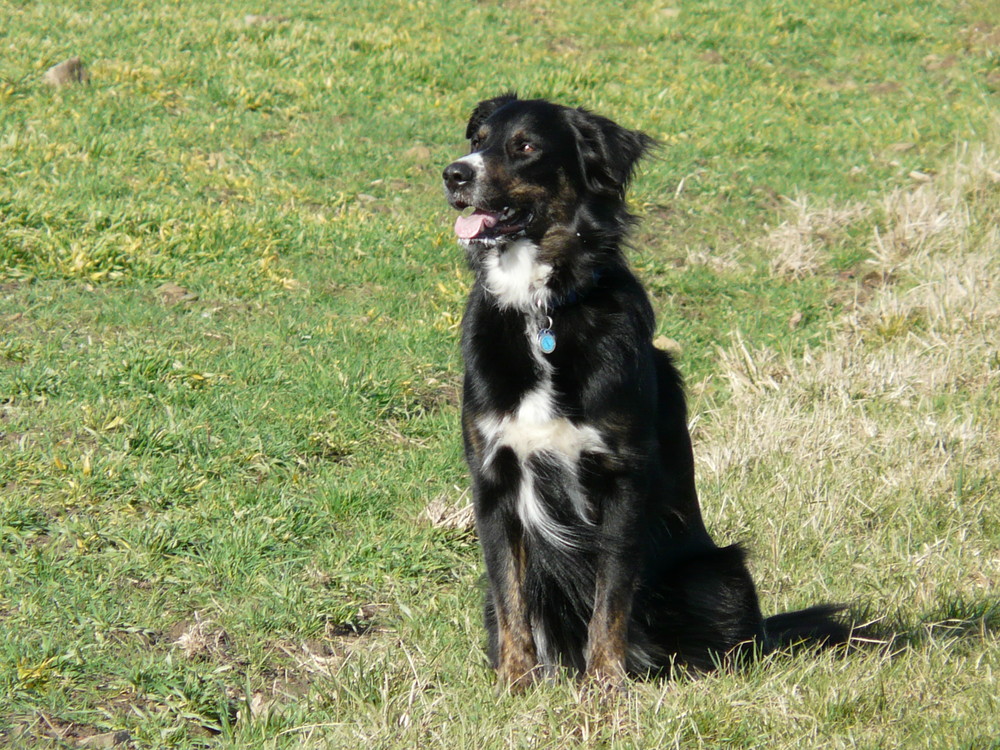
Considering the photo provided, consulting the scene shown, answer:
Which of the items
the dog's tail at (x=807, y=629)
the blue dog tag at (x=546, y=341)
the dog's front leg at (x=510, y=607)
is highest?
the blue dog tag at (x=546, y=341)

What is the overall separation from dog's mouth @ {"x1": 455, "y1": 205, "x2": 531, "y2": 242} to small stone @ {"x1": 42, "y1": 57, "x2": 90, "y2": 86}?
19.5 ft

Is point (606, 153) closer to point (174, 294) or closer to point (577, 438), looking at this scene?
point (577, 438)

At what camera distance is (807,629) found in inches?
146

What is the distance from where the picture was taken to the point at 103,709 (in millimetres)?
3402

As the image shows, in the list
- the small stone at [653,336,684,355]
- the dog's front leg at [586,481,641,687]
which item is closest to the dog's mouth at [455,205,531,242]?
the dog's front leg at [586,481,641,687]

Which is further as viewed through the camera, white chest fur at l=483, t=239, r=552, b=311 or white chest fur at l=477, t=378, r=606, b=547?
white chest fur at l=483, t=239, r=552, b=311

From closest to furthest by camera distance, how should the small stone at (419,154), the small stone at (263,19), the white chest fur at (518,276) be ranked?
the white chest fur at (518,276) < the small stone at (419,154) < the small stone at (263,19)

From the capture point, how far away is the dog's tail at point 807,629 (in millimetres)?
3656

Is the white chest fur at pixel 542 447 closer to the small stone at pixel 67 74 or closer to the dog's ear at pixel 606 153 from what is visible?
the dog's ear at pixel 606 153

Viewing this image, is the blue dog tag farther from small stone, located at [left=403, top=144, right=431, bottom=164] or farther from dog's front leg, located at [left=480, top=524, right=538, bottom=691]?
small stone, located at [left=403, top=144, right=431, bottom=164]

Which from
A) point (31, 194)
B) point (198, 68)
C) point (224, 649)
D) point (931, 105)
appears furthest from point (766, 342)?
point (931, 105)

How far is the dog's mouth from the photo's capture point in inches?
146

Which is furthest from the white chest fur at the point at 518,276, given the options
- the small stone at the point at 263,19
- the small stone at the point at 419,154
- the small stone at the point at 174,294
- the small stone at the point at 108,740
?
the small stone at the point at 263,19

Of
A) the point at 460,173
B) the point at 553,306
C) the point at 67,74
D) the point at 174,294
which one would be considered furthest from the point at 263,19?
the point at 553,306
